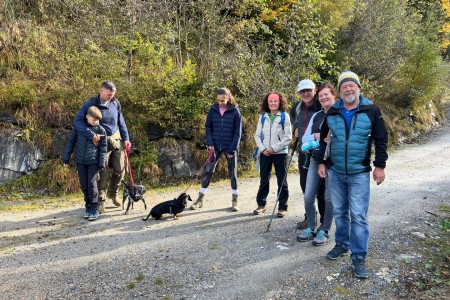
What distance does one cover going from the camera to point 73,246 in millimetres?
4871

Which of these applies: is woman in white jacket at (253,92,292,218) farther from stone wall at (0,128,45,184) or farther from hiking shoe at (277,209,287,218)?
stone wall at (0,128,45,184)

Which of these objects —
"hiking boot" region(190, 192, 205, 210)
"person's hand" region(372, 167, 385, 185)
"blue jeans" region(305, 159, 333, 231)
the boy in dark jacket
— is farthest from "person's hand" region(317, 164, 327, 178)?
the boy in dark jacket

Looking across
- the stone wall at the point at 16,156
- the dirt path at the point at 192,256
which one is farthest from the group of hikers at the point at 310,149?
the stone wall at the point at 16,156

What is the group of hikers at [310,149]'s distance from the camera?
395 cm

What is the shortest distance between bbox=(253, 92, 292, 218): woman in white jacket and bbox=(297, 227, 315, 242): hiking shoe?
923 millimetres

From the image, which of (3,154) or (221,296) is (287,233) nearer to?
(221,296)

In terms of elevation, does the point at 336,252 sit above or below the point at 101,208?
below

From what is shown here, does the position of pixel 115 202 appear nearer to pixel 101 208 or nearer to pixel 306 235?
pixel 101 208

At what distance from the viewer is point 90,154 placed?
18.8 feet

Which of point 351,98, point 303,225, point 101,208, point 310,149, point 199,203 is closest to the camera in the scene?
point 351,98

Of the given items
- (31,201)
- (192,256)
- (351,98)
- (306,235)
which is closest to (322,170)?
(351,98)

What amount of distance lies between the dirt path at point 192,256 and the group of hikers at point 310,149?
323 mm

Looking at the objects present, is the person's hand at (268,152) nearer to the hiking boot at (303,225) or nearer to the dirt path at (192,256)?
the dirt path at (192,256)

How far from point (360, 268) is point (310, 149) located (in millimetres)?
1593
